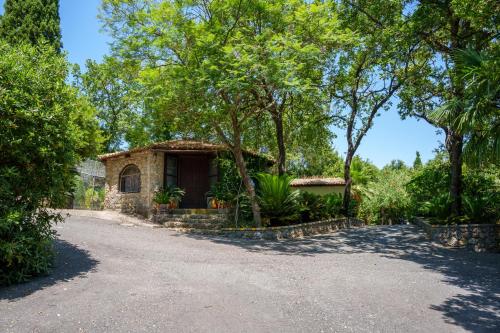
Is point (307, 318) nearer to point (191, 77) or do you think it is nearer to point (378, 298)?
point (378, 298)

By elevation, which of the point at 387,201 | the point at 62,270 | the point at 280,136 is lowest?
the point at 62,270

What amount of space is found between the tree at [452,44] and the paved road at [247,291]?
138 inches

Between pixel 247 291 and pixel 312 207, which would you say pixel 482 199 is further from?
pixel 247 291

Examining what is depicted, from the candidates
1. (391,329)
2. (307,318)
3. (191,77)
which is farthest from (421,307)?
(191,77)

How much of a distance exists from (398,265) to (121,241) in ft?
21.7

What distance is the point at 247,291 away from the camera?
5.57m

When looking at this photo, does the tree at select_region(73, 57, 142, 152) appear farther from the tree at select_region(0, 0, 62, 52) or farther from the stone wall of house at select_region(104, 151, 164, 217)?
the stone wall of house at select_region(104, 151, 164, 217)

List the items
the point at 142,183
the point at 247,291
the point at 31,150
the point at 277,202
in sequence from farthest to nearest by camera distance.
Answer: the point at 142,183
the point at 277,202
the point at 31,150
the point at 247,291

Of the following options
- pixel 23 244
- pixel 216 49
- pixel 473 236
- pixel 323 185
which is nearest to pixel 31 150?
pixel 23 244

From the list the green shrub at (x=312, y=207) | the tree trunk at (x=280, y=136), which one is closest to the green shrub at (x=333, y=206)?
the green shrub at (x=312, y=207)

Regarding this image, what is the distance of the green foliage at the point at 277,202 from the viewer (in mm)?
13141

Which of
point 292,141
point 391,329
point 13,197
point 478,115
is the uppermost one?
point 292,141

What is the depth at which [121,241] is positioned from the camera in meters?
9.27

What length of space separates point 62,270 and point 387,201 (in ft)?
65.6
